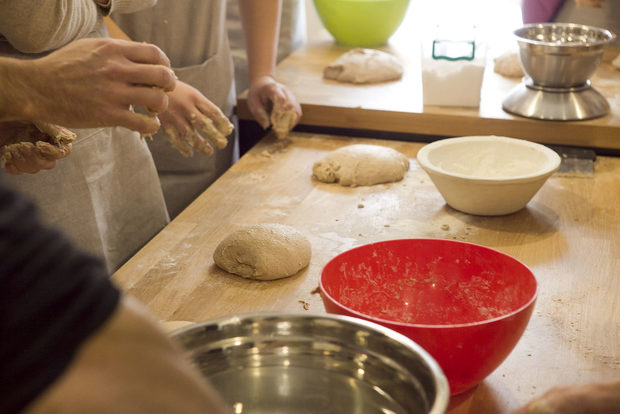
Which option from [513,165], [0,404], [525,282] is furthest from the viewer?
[513,165]

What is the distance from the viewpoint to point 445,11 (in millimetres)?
3729

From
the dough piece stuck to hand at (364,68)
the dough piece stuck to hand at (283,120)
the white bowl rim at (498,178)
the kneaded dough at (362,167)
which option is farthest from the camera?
the dough piece stuck to hand at (364,68)

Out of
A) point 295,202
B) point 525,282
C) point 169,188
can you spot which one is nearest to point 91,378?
point 525,282

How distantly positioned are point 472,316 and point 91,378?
0.90 metres

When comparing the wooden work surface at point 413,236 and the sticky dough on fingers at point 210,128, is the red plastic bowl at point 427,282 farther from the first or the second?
the sticky dough on fingers at point 210,128

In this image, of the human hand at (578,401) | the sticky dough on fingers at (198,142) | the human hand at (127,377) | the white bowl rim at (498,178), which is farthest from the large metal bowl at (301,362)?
the sticky dough on fingers at (198,142)

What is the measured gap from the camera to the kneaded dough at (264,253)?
4.46ft

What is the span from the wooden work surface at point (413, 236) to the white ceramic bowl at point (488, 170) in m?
0.05

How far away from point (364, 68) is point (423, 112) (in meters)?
0.41

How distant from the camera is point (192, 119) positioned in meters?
1.70

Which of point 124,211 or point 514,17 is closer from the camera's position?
point 124,211

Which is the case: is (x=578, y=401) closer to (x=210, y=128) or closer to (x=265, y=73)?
(x=210, y=128)

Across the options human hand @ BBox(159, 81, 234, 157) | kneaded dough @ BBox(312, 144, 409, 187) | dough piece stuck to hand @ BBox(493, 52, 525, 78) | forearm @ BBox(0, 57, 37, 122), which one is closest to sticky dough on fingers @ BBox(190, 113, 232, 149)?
human hand @ BBox(159, 81, 234, 157)

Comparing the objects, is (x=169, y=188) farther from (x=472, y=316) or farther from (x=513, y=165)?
(x=472, y=316)
